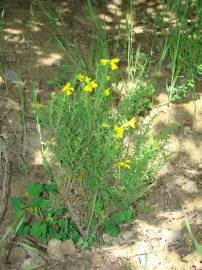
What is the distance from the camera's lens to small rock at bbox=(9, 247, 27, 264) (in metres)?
2.95

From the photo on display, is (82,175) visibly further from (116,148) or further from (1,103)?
(1,103)

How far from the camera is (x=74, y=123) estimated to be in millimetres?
2879

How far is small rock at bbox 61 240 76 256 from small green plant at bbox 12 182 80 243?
0.15ft

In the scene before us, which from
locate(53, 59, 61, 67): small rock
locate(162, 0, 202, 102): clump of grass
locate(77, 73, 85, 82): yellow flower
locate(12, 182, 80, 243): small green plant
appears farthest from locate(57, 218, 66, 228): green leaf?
locate(53, 59, 61, 67): small rock

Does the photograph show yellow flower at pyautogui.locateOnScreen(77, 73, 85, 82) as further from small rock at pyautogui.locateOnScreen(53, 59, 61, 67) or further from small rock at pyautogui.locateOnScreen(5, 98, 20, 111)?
small rock at pyautogui.locateOnScreen(53, 59, 61, 67)

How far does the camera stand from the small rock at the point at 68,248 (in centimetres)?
295

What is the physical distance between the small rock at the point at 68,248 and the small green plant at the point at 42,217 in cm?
5

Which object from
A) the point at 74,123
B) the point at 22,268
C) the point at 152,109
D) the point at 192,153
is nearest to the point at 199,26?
the point at 152,109

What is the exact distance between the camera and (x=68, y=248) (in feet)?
9.70

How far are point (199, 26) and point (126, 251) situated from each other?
2050 mm

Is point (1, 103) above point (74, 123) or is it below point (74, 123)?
below

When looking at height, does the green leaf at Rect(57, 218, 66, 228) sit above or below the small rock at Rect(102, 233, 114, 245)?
above

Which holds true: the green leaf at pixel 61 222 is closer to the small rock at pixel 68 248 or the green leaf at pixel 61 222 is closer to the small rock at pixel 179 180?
the small rock at pixel 68 248

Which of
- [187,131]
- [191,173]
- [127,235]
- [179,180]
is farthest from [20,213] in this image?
[187,131]
